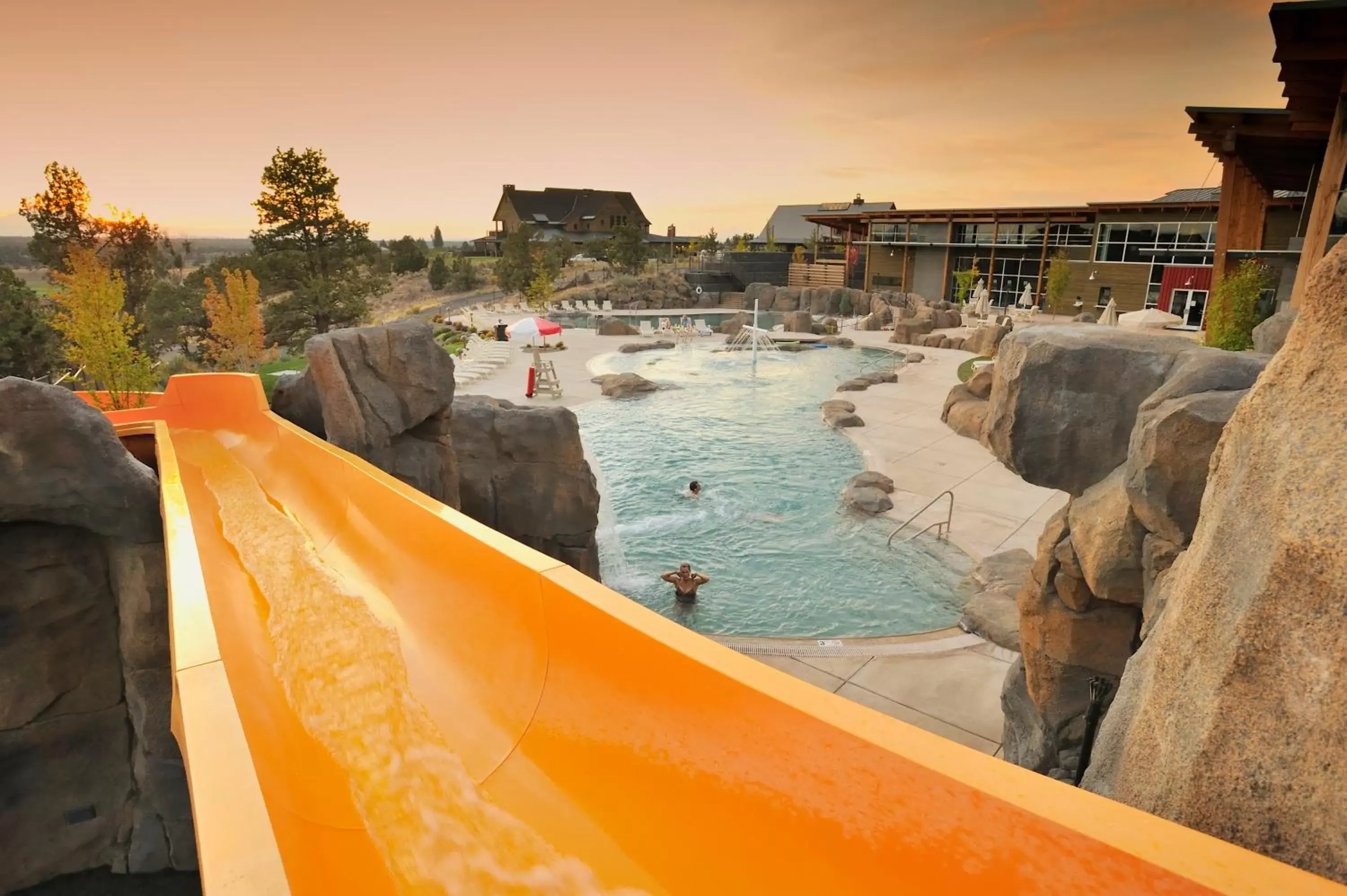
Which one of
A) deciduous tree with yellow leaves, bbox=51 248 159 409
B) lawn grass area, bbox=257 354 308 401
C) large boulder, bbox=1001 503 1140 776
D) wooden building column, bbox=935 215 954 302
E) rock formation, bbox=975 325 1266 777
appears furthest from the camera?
wooden building column, bbox=935 215 954 302

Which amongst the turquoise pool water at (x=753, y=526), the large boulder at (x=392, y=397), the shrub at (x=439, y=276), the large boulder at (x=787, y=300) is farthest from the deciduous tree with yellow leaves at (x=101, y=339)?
the shrub at (x=439, y=276)

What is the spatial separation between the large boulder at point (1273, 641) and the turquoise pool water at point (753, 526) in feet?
26.1

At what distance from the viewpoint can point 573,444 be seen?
38.3 ft

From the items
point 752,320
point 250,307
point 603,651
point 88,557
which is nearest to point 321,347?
point 88,557

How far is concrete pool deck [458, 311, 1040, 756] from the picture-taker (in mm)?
7652

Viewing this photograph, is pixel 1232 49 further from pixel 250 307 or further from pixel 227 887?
pixel 250 307

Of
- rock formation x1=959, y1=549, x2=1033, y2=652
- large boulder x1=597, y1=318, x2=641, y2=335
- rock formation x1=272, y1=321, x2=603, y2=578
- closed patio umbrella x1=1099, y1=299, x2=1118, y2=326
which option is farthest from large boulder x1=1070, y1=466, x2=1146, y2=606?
large boulder x1=597, y1=318, x2=641, y2=335

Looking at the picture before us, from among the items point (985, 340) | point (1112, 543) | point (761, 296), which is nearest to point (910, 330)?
point (985, 340)

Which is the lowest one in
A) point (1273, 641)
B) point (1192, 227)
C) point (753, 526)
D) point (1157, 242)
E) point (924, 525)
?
point (753, 526)

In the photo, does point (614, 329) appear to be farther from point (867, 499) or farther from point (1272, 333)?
point (1272, 333)

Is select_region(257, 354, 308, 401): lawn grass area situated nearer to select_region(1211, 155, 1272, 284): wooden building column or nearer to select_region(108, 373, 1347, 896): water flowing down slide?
select_region(108, 373, 1347, 896): water flowing down slide

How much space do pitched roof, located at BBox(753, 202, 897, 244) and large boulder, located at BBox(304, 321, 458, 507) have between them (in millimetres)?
65517

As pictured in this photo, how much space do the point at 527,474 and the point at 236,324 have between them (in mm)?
16680

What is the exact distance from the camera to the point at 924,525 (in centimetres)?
1298
